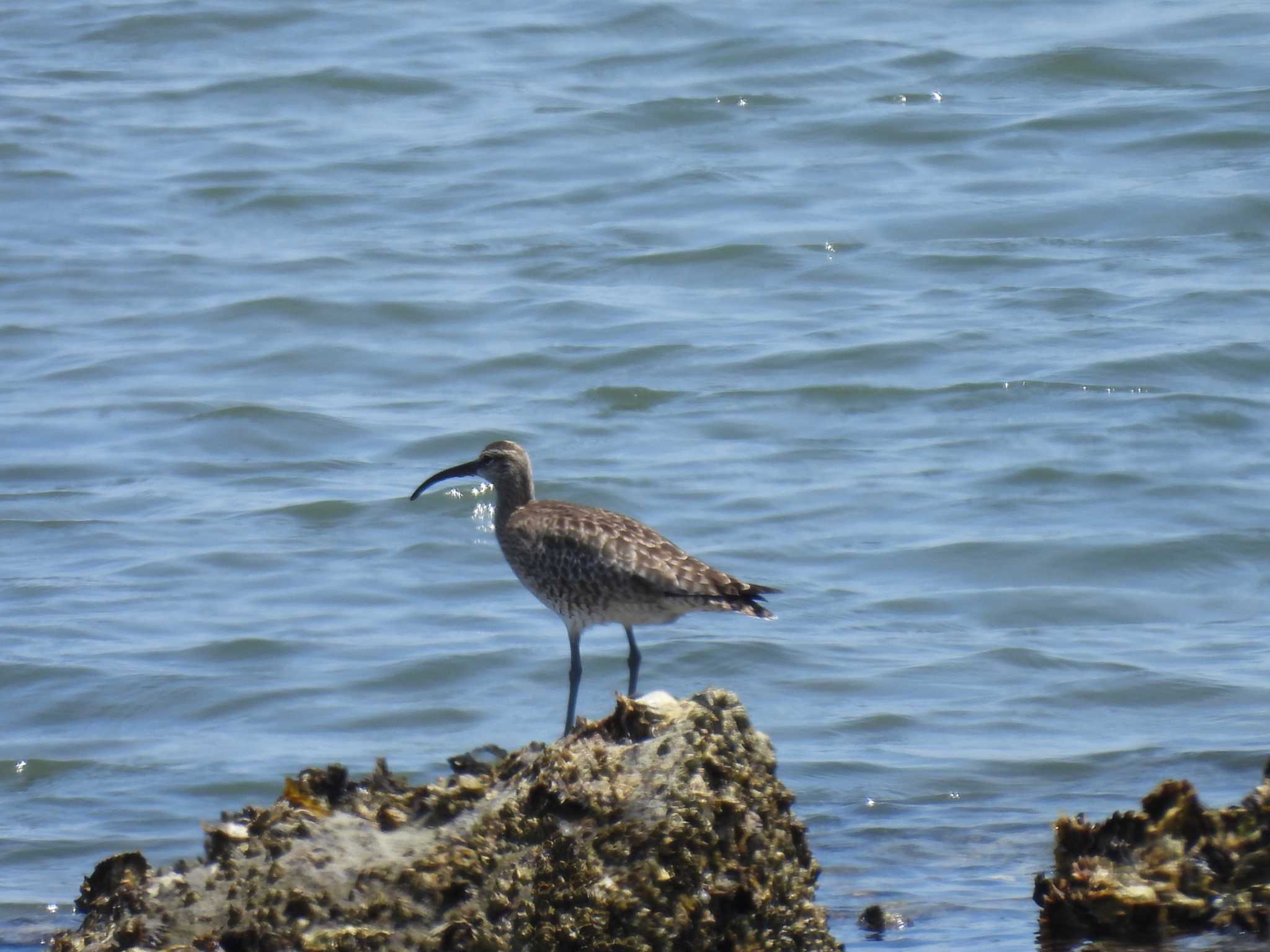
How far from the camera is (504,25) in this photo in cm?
2409

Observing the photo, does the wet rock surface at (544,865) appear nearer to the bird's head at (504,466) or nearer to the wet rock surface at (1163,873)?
the wet rock surface at (1163,873)

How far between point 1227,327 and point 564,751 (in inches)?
445

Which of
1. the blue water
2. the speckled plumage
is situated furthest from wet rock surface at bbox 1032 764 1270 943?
the speckled plumage

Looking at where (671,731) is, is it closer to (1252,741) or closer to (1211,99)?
(1252,741)

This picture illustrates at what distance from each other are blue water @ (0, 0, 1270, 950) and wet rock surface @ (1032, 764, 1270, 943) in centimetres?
34

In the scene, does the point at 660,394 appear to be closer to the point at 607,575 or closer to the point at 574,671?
the point at 574,671

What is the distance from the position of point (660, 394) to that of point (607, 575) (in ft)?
21.3

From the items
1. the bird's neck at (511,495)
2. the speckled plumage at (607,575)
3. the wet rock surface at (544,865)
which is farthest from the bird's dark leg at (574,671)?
the wet rock surface at (544,865)

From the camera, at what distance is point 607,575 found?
28.8 ft

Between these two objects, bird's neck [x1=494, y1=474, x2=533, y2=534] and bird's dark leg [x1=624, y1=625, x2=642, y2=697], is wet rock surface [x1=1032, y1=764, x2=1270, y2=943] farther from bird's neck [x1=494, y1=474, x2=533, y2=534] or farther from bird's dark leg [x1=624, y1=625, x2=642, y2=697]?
bird's neck [x1=494, y1=474, x2=533, y2=534]

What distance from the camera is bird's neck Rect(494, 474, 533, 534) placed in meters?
9.91

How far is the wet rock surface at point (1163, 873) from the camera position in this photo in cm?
592

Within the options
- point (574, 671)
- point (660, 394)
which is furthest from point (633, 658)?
point (660, 394)

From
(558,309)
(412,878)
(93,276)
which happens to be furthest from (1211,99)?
(412,878)
